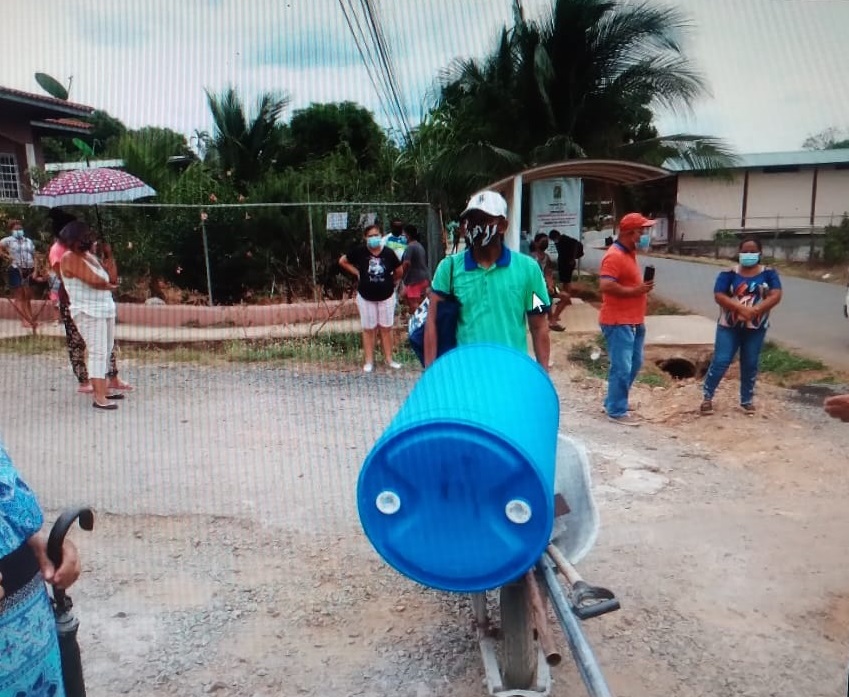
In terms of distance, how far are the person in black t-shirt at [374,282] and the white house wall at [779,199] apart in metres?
24.1

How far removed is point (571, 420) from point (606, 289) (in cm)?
104

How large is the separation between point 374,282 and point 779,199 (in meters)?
25.3

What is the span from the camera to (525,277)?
2818 mm

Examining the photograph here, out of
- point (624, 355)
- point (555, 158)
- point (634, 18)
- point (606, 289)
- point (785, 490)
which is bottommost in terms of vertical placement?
point (785, 490)

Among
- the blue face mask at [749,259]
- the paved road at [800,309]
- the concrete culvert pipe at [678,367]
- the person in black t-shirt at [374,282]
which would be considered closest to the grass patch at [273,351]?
the person in black t-shirt at [374,282]

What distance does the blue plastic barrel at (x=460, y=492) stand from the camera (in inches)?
67.0

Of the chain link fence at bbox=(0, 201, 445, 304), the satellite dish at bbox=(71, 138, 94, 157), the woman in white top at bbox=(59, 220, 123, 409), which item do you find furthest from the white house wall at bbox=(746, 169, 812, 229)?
the woman in white top at bbox=(59, 220, 123, 409)

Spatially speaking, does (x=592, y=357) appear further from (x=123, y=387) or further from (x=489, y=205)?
(x=489, y=205)

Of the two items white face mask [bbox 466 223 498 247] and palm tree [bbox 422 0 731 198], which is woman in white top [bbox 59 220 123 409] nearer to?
white face mask [bbox 466 223 498 247]

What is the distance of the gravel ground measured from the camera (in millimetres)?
2562

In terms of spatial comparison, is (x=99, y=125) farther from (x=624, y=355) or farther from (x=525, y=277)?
(x=525, y=277)

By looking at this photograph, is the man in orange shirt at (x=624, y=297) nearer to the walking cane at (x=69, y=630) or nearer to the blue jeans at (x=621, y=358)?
the blue jeans at (x=621, y=358)

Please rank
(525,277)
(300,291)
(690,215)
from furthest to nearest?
(690,215)
(300,291)
(525,277)

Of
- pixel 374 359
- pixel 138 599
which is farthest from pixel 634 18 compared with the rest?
pixel 138 599
